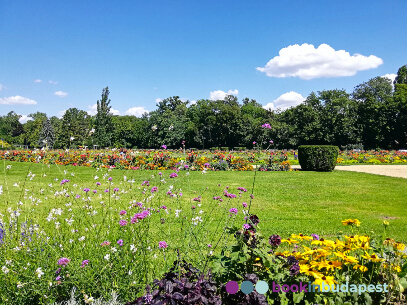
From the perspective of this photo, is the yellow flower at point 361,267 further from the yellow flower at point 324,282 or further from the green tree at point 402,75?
the green tree at point 402,75

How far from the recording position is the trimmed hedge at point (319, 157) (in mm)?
14430

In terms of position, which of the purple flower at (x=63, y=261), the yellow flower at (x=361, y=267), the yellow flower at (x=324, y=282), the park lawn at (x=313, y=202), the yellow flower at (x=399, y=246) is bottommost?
the park lawn at (x=313, y=202)

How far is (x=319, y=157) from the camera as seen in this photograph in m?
14.6

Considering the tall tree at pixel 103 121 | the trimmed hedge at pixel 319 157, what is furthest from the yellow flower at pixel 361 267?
the tall tree at pixel 103 121

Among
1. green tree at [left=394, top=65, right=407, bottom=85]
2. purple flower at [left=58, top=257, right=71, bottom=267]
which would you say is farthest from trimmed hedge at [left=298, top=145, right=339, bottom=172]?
green tree at [left=394, top=65, right=407, bottom=85]

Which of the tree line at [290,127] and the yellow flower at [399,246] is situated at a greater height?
the tree line at [290,127]

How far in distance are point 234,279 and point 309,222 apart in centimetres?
393

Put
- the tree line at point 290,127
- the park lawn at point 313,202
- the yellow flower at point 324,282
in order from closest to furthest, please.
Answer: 1. the yellow flower at point 324,282
2. the park lawn at point 313,202
3. the tree line at point 290,127

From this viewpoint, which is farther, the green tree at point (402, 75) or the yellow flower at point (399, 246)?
the green tree at point (402, 75)

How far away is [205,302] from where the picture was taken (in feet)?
5.54

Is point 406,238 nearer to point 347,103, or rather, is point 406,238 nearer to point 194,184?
point 194,184

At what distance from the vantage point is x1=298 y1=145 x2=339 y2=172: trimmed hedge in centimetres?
1443

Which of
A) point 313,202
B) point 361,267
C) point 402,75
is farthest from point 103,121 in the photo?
point 402,75

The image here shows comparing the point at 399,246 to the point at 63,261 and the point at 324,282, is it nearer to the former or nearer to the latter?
the point at 324,282
